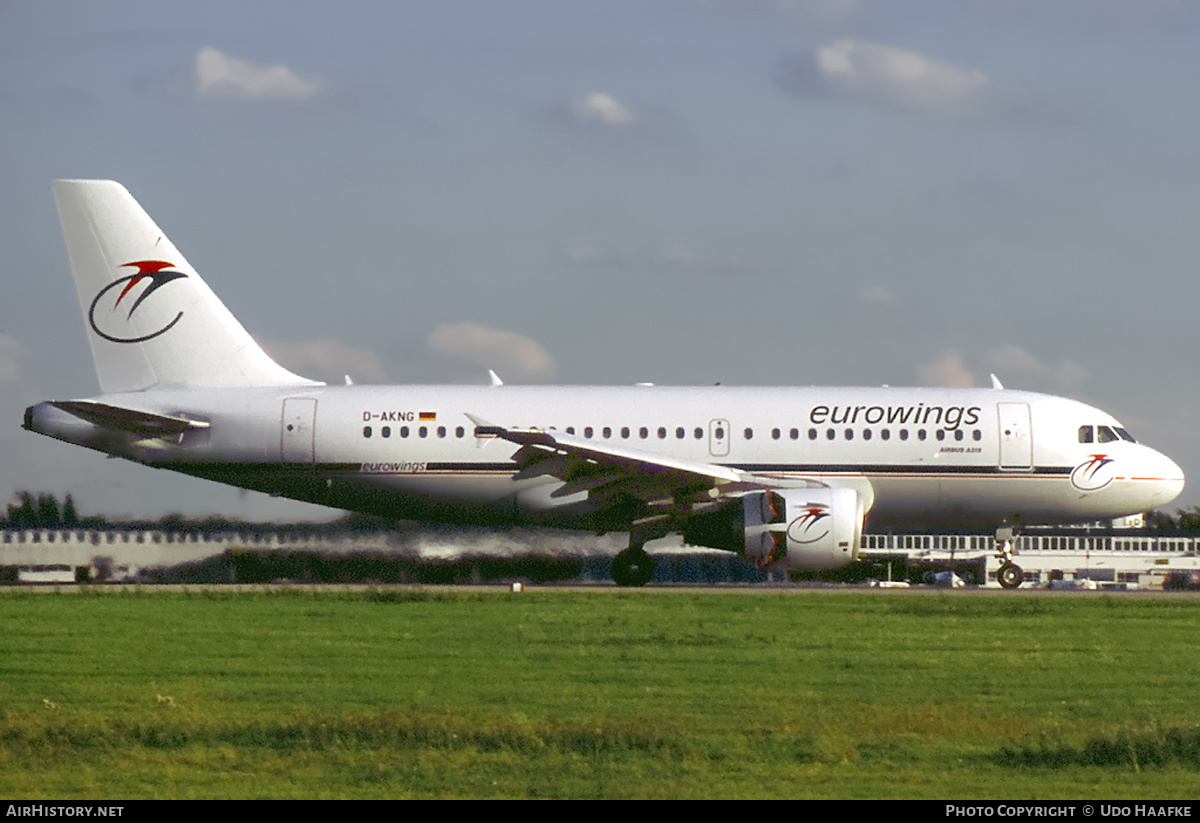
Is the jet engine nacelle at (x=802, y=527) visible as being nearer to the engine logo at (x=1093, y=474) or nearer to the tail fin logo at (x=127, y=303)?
the engine logo at (x=1093, y=474)

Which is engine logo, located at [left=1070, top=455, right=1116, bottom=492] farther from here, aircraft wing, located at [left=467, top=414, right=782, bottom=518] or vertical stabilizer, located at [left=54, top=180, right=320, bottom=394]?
vertical stabilizer, located at [left=54, top=180, right=320, bottom=394]

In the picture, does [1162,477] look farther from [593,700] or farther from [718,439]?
[593,700]

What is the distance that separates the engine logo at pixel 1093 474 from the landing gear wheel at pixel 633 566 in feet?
27.0

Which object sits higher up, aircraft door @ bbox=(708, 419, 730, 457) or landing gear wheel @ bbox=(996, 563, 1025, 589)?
aircraft door @ bbox=(708, 419, 730, 457)

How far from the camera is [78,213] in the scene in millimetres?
31484

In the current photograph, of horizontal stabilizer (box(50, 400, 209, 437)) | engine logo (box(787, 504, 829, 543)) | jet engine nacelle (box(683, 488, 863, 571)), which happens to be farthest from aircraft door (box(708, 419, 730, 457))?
horizontal stabilizer (box(50, 400, 209, 437))

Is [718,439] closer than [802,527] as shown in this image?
No

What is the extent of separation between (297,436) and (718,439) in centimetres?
781

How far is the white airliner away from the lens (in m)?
30.0

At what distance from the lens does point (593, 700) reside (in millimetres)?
14617

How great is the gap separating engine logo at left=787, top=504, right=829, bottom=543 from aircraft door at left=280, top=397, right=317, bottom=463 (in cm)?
910

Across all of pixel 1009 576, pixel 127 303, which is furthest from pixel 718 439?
pixel 127 303
